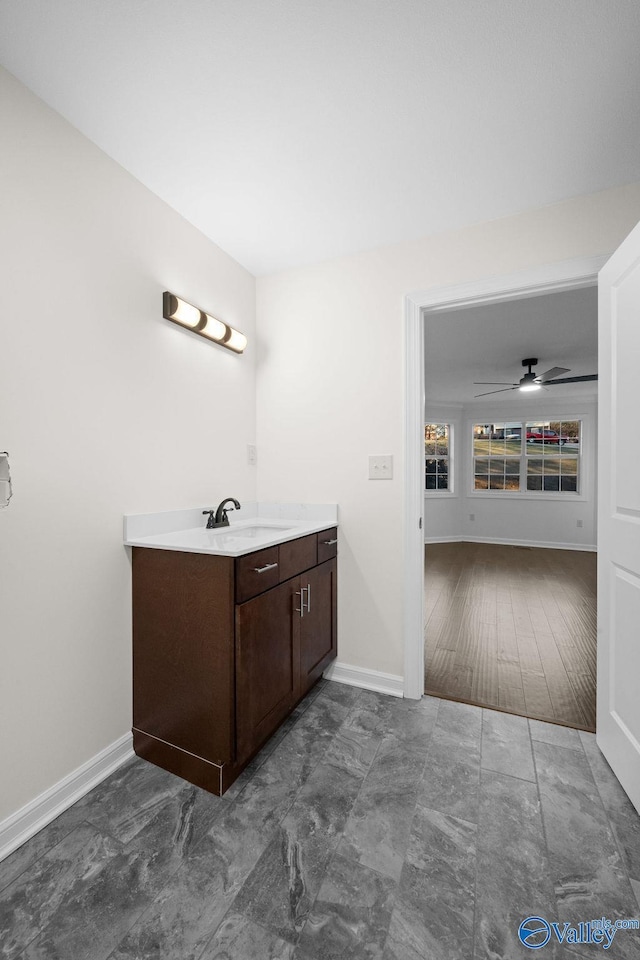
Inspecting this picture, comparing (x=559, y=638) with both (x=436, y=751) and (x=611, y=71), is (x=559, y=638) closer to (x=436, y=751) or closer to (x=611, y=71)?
(x=436, y=751)

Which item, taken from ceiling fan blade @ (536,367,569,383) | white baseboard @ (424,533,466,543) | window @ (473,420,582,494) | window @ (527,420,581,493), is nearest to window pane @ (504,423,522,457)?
window @ (473,420,582,494)

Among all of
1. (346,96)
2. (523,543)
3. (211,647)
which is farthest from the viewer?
(523,543)

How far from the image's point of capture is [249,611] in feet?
5.04

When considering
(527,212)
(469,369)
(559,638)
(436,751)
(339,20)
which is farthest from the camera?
(469,369)

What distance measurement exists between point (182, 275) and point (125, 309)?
0.45 meters

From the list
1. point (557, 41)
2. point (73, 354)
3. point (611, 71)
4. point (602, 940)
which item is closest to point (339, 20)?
point (557, 41)

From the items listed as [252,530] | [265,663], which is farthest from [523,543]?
[265,663]

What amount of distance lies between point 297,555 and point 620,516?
1332 mm

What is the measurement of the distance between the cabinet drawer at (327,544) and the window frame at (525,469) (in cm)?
548

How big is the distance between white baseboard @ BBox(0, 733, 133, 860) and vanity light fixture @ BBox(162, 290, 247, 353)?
6.11ft

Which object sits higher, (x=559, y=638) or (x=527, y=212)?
(x=527, y=212)

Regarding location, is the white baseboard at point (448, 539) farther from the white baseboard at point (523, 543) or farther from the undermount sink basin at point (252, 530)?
the undermount sink basin at point (252, 530)

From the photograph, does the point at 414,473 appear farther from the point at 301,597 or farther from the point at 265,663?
the point at 265,663

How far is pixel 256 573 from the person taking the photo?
1.57 meters
